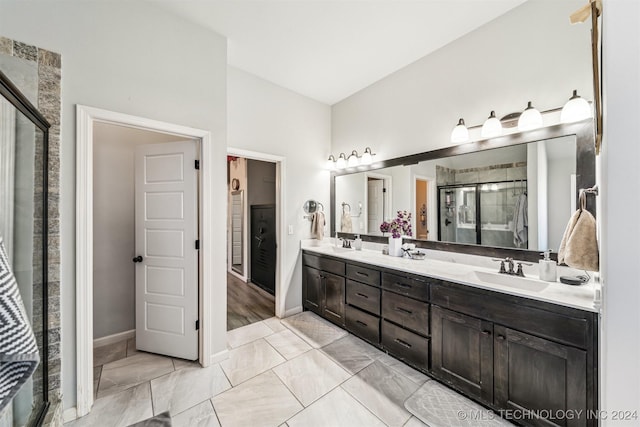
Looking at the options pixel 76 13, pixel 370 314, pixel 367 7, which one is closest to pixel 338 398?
pixel 370 314

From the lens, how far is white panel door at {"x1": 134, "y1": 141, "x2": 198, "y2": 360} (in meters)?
2.24

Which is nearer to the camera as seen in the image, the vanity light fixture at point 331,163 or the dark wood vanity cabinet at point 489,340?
the dark wood vanity cabinet at point 489,340

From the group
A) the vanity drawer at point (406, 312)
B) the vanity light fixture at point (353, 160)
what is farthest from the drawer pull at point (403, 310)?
the vanity light fixture at point (353, 160)

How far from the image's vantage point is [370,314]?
2.49 m

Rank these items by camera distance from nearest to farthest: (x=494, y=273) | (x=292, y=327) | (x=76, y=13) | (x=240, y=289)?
(x=76, y=13) < (x=494, y=273) < (x=292, y=327) < (x=240, y=289)

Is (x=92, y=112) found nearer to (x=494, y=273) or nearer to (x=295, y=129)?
(x=295, y=129)

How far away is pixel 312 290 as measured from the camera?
10.7ft

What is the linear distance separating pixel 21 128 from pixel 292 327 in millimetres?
2784

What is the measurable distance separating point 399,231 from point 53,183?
294 cm

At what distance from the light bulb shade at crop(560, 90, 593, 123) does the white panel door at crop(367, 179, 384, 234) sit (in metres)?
1.77

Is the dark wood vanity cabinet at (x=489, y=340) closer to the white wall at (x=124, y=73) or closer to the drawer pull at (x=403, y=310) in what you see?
the drawer pull at (x=403, y=310)

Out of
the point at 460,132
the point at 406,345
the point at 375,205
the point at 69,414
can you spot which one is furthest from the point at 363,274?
the point at 69,414

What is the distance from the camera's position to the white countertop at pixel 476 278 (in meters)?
1.42

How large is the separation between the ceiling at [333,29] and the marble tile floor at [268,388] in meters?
3.06
